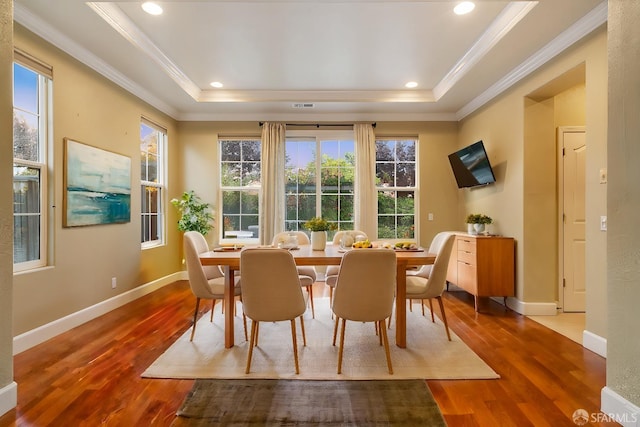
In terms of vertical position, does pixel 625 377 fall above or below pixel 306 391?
above

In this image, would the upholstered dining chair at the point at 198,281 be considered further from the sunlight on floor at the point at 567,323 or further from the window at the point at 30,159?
the sunlight on floor at the point at 567,323

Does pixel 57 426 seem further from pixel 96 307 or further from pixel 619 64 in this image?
pixel 619 64

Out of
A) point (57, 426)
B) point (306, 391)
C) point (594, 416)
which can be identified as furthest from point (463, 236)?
point (57, 426)

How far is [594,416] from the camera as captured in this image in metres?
1.67

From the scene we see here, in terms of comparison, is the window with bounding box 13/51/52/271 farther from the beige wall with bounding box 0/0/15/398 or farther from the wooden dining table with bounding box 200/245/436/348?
the wooden dining table with bounding box 200/245/436/348

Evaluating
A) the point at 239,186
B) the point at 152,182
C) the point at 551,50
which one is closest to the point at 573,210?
the point at 551,50

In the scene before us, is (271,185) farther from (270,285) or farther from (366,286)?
(366,286)

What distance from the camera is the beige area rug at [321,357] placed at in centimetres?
209

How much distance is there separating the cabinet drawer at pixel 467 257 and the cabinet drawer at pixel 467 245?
0.03 meters

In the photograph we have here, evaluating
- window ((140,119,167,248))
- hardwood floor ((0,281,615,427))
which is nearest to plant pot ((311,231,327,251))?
hardwood floor ((0,281,615,427))

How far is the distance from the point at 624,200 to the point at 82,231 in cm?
431

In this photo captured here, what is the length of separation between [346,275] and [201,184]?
12.1 feet

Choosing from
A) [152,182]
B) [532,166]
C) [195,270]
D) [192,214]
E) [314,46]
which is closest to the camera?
[195,270]

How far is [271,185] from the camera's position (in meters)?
4.83
